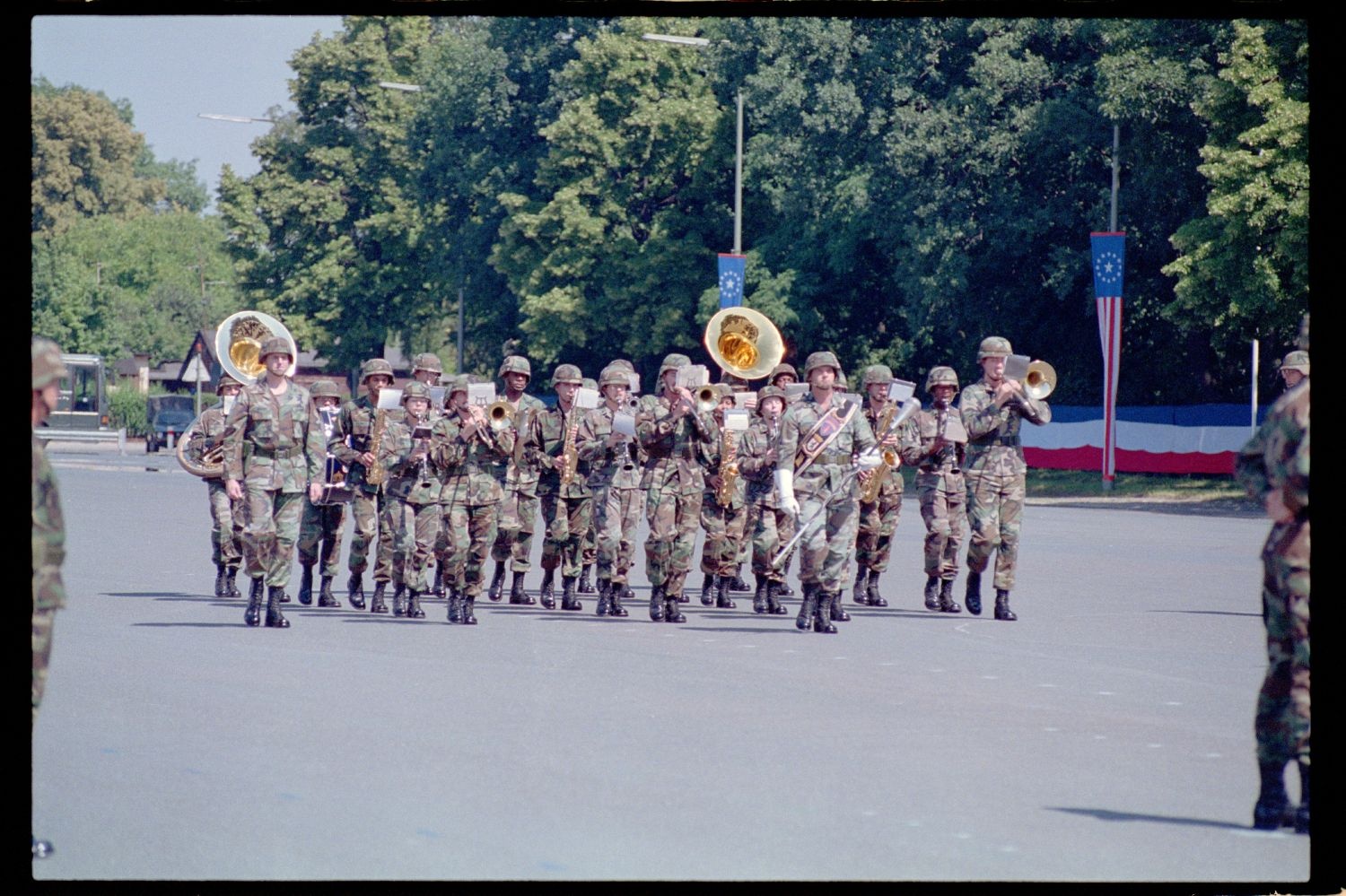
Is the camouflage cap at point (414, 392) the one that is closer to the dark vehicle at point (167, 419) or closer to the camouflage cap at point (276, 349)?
the camouflage cap at point (276, 349)

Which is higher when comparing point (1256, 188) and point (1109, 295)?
point (1256, 188)

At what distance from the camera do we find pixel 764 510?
17016 mm

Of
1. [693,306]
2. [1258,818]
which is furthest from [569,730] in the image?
[693,306]

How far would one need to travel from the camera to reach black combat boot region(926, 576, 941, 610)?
1697 centimetres

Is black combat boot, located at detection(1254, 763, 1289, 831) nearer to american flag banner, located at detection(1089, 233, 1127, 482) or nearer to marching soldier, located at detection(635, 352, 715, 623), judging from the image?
marching soldier, located at detection(635, 352, 715, 623)

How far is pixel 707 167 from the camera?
177ft

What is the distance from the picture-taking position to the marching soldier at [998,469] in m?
16.0

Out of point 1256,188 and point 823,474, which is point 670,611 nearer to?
point 823,474

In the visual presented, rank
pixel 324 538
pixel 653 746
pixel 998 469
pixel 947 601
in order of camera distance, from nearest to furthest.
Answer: pixel 653 746, pixel 998 469, pixel 947 601, pixel 324 538

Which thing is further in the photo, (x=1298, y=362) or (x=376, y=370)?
(x=376, y=370)

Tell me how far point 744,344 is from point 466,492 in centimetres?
303

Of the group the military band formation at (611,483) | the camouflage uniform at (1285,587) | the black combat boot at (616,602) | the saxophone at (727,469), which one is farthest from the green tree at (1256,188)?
the camouflage uniform at (1285,587)

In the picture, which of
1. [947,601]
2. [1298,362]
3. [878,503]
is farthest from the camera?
[878,503]

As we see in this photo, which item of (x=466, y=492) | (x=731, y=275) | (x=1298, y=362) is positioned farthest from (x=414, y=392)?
(x=731, y=275)
